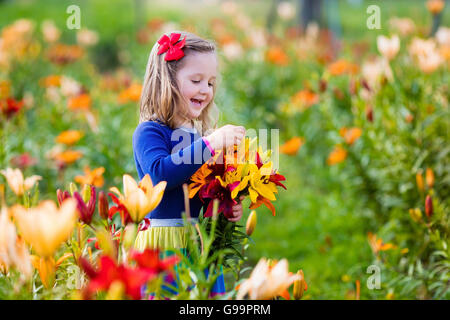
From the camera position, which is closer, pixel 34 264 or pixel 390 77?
pixel 34 264

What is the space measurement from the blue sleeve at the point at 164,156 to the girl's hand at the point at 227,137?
2 centimetres

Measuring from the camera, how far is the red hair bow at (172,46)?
104cm

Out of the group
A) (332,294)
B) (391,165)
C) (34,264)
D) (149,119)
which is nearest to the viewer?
(34,264)

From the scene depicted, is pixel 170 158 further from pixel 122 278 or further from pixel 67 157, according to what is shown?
pixel 67 157

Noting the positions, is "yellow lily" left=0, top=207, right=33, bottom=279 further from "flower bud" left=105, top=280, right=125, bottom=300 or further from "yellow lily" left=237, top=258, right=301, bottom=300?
"yellow lily" left=237, top=258, right=301, bottom=300

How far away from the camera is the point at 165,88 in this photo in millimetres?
1063

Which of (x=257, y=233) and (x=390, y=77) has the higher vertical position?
(x=390, y=77)

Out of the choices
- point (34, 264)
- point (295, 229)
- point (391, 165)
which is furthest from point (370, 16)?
point (34, 264)

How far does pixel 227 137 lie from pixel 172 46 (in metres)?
0.31

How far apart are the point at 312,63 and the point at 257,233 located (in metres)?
1.88

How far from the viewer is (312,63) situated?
379 centimetres

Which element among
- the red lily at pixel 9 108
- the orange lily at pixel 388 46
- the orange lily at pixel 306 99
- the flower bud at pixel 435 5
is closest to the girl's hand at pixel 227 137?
the red lily at pixel 9 108

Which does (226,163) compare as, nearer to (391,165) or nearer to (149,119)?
(149,119)

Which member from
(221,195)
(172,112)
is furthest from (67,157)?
(221,195)
